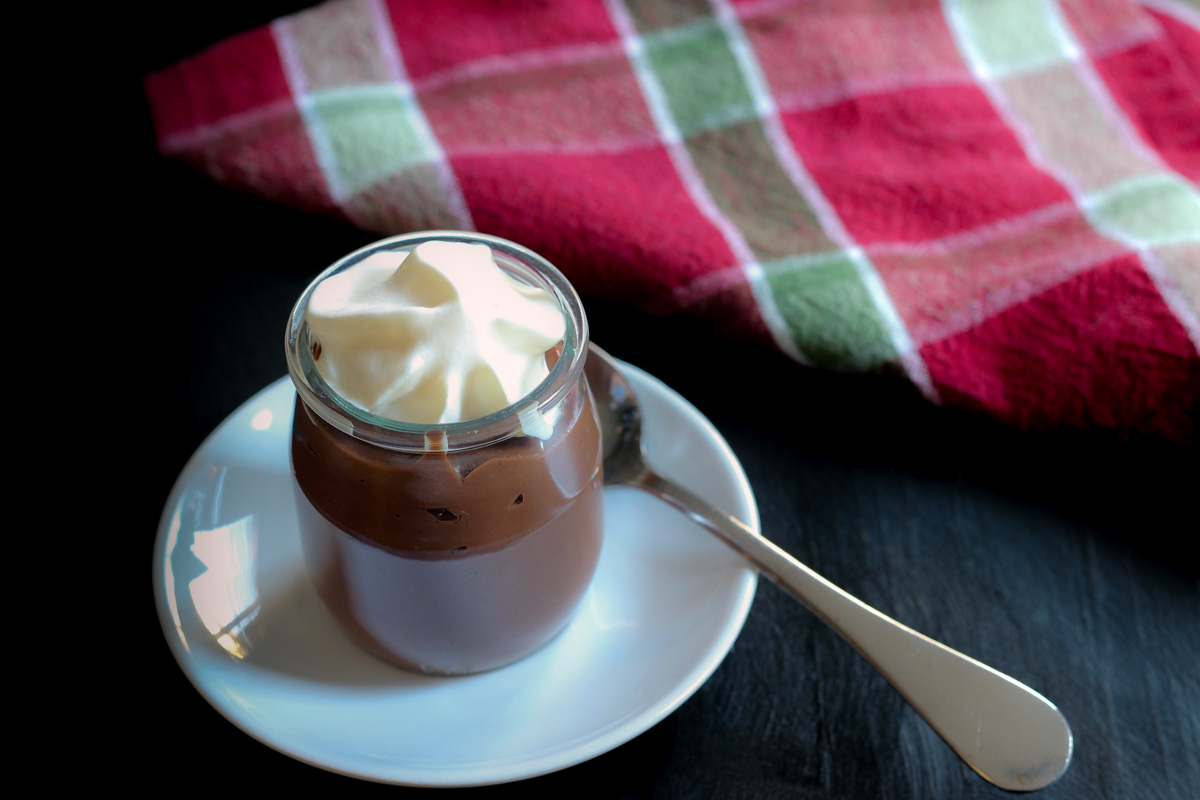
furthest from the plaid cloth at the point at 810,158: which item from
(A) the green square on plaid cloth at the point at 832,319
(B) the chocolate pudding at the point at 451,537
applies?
(B) the chocolate pudding at the point at 451,537

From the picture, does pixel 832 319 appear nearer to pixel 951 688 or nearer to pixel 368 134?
pixel 951 688

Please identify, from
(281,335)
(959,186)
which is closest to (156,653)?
(281,335)

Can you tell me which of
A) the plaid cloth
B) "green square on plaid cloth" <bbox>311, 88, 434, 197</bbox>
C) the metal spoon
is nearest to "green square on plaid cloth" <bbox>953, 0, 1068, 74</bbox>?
the plaid cloth

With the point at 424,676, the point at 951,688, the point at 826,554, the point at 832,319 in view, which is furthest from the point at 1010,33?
the point at 424,676

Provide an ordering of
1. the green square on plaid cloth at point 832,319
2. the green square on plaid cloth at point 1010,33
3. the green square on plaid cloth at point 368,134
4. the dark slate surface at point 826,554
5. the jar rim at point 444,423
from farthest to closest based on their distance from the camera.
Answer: the green square on plaid cloth at point 1010,33 < the green square on plaid cloth at point 368,134 < the green square on plaid cloth at point 832,319 < the dark slate surface at point 826,554 < the jar rim at point 444,423

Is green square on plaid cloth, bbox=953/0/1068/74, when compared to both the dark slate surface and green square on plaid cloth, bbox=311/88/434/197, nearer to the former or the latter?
the dark slate surface

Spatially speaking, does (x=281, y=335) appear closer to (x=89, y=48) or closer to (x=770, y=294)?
(x=770, y=294)

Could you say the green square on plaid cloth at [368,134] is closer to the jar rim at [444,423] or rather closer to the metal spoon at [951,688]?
the jar rim at [444,423]

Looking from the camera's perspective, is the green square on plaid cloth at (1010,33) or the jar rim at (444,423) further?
the green square on plaid cloth at (1010,33)
